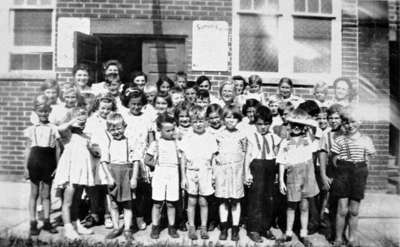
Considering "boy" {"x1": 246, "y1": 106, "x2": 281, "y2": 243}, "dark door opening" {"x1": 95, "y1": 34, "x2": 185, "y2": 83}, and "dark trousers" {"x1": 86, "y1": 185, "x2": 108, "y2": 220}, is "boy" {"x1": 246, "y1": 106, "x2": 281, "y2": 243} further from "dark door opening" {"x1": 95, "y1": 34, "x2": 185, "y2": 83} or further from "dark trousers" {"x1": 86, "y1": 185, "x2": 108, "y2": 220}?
"dark door opening" {"x1": 95, "y1": 34, "x2": 185, "y2": 83}

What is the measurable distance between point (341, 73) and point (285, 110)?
239 cm

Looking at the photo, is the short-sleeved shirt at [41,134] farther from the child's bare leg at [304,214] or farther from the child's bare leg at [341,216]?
the child's bare leg at [341,216]

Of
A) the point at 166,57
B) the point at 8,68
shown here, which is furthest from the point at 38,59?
the point at 166,57

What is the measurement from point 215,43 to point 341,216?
3.40 m

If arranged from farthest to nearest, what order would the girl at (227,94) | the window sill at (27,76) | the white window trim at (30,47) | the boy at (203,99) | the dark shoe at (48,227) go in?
the white window trim at (30,47)
the window sill at (27,76)
the girl at (227,94)
the boy at (203,99)
the dark shoe at (48,227)

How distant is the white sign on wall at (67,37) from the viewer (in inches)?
253

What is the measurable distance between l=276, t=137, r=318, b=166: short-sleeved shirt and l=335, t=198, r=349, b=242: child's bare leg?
1.90ft

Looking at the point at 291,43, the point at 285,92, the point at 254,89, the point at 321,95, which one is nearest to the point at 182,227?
the point at 254,89

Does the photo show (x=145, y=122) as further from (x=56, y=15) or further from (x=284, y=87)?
(x=56, y=15)

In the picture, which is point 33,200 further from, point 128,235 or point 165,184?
point 165,184

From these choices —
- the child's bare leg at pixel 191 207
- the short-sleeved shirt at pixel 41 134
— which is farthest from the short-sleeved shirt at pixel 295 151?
the short-sleeved shirt at pixel 41 134

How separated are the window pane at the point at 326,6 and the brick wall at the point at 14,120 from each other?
4891mm

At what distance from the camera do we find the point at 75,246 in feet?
13.2

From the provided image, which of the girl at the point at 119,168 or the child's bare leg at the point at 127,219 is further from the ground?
the girl at the point at 119,168
